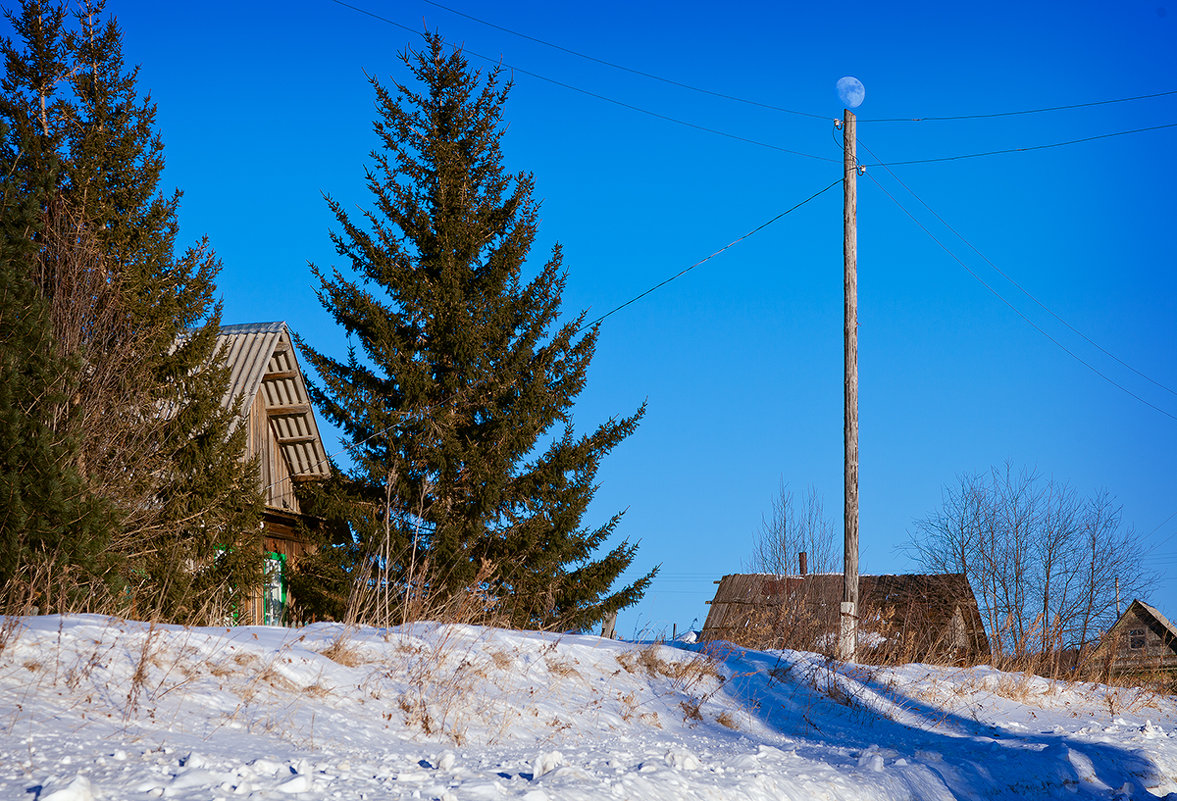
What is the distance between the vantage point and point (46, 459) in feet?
33.8

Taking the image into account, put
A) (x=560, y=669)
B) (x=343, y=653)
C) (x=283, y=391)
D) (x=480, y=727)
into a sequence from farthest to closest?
(x=283, y=391)
(x=560, y=669)
(x=343, y=653)
(x=480, y=727)

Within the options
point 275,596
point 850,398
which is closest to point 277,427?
point 275,596

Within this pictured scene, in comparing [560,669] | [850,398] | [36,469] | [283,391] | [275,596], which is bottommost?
[560,669]

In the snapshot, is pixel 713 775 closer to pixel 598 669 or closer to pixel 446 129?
pixel 598 669

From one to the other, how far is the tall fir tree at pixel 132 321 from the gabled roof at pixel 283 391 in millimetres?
4779

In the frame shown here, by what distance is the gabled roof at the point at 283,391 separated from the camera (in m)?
21.7

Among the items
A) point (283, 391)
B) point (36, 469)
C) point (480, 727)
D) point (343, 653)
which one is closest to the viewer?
point (480, 727)

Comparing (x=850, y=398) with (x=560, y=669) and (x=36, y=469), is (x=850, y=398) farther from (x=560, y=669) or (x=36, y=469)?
(x=36, y=469)

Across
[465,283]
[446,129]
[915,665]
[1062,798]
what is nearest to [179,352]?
[465,283]

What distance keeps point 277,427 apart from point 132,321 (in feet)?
24.8

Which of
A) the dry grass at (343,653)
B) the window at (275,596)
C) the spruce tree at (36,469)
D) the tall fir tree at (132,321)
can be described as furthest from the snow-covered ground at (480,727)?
the window at (275,596)

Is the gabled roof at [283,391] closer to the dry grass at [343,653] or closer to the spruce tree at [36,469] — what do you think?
the spruce tree at [36,469]

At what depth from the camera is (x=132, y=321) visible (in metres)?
15.3

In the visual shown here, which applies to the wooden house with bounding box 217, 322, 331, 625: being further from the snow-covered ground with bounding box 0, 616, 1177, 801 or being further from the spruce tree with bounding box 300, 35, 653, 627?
the snow-covered ground with bounding box 0, 616, 1177, 801
